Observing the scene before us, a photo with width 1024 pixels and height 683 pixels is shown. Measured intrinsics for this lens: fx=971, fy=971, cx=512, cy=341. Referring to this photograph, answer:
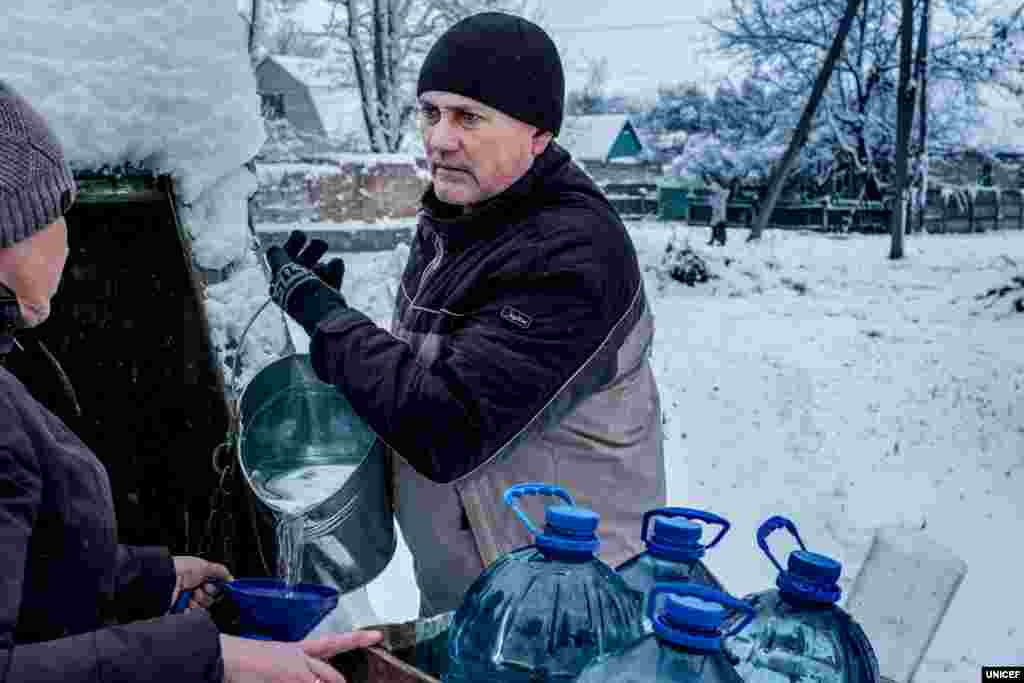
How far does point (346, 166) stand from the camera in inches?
629

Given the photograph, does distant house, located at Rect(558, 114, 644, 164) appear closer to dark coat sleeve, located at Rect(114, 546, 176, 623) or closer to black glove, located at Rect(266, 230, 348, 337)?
black glove, located at Rect(266, 230, 348, 337)

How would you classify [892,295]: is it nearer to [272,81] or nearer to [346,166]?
[346,166]

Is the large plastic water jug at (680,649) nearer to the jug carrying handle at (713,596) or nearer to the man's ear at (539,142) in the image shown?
the jug carrying handle at (713,596)

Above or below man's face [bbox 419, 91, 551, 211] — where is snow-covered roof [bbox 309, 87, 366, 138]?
above

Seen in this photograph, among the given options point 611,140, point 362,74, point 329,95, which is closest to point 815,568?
point 362,74

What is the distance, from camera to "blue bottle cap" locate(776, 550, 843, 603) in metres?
1.06

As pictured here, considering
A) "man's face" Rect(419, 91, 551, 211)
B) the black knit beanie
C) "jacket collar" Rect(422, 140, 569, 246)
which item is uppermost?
the black knit beanie

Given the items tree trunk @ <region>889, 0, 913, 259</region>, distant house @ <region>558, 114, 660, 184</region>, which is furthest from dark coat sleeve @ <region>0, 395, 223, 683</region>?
distant house @ <region>558, 114, 660, 184</region>

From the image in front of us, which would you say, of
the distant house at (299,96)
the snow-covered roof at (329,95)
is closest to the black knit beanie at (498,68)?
the snow-covered roof at (329,95)

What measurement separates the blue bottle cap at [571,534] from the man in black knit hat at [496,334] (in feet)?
1.74

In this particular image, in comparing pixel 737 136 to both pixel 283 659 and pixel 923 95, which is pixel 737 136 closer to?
pixel 923 95

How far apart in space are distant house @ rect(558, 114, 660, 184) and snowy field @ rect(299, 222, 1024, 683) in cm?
2684

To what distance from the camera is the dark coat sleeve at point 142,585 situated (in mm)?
1479

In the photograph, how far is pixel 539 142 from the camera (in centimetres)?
190
